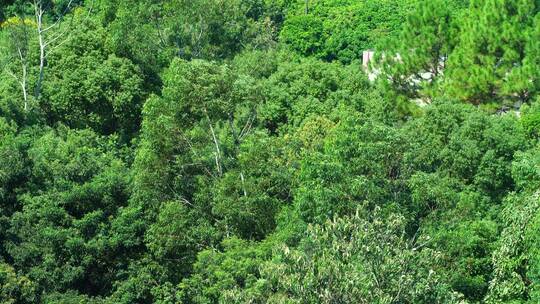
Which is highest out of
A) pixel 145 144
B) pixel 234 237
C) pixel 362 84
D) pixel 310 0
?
pixel 145 144

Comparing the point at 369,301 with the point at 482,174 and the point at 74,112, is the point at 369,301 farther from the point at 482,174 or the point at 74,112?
the point at 74,112

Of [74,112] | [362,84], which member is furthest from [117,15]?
[362,84]

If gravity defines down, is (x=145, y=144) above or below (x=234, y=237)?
above

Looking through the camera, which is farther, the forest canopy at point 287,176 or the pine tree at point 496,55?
the pine tree at point 496,55

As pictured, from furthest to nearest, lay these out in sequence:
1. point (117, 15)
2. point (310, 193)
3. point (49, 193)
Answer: point (117, 15), point (49, 193), point (310, 193)

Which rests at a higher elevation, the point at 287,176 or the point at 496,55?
the point at 287,176

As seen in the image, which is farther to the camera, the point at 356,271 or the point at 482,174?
the point at 482,174

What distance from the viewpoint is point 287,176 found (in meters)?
24.8

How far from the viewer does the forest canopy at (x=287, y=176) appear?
19.1 meters

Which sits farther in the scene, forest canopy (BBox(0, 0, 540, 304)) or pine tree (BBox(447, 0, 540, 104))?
pine tree (BBox(447, 0, 540, 104))

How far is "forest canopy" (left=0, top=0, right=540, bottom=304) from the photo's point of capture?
62.8 feet

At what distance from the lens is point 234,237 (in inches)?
933

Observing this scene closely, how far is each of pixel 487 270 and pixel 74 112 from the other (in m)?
17.4

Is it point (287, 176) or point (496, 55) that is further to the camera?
point (496, 55)
